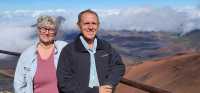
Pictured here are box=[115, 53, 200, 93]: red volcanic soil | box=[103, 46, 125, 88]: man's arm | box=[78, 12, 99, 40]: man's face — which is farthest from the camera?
box=[115, 53, 200, 93]: red volcanic soil

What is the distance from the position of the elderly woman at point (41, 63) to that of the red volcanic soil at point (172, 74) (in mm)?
4317

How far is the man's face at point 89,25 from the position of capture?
5.16 meters

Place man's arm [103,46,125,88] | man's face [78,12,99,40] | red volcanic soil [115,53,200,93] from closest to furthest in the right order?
man's face [78,12,99,40], man's arm [103,46,125,88], red volcanic soil [115,53,200,93]

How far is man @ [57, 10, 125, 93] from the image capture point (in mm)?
5172

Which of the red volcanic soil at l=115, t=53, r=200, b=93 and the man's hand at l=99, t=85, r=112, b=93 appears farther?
the red volcanic soil at l=115, t=53, r=200, b=93

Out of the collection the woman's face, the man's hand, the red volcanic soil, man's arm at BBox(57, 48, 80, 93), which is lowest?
the red volcanic soil

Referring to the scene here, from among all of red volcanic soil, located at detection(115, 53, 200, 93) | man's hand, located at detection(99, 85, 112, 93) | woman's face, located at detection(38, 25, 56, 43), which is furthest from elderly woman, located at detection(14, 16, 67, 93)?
red volcanic soil, located at detection(115, 53, 200, 93)

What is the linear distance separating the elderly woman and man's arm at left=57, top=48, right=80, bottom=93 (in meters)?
0.16

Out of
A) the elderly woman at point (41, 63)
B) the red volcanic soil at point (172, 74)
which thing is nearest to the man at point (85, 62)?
the elderly woman at point (41, 63)

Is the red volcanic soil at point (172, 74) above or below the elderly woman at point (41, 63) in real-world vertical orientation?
below

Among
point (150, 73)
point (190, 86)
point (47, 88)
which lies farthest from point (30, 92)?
point (150, 73)

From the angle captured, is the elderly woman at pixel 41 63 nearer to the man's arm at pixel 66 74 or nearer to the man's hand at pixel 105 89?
the man's arm at pixel 66 74

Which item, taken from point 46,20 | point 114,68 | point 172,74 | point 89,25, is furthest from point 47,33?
point 172,74

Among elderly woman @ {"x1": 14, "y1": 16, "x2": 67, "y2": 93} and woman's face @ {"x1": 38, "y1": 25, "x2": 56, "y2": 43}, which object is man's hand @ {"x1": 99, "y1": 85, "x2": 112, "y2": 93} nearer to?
elderly woman @ {"x1": 14, "y1": 16, "x2": 67, "y2": 93}
